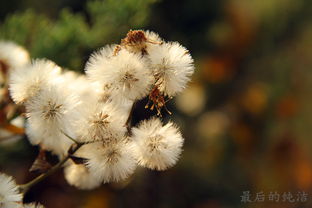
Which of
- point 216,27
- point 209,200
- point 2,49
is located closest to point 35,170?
point 2,49

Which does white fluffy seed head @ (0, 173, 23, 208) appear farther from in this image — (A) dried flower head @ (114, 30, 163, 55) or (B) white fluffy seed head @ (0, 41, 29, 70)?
(B) white fluffy seed head @ (0, 41, 29, 70)

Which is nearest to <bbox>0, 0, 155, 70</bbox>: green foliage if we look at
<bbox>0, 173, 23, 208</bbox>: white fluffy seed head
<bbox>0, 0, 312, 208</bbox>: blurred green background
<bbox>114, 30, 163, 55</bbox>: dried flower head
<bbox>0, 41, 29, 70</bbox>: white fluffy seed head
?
<bbox>0, 41, 29, 70</bbox>: white fluffy seed head

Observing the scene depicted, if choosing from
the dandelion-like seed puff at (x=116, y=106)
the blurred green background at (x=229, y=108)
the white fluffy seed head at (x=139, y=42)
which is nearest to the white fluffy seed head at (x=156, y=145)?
the dandelion-like seed puff at (x=116, y=106)

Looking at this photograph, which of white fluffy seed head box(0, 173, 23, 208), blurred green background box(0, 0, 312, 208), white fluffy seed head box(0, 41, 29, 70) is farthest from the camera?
blurred green background box(0, 0, 312, 208)

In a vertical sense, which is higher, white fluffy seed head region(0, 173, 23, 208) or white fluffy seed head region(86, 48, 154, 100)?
white fluffy seed head region(86, 48, 154, 100)

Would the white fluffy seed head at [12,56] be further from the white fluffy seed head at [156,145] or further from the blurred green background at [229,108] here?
the blurred green background at [229,108]

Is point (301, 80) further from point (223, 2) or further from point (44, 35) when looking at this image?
point (44, 35)

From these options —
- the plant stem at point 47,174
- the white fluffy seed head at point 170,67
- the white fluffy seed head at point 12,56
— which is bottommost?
the plant stem at point 47,174
